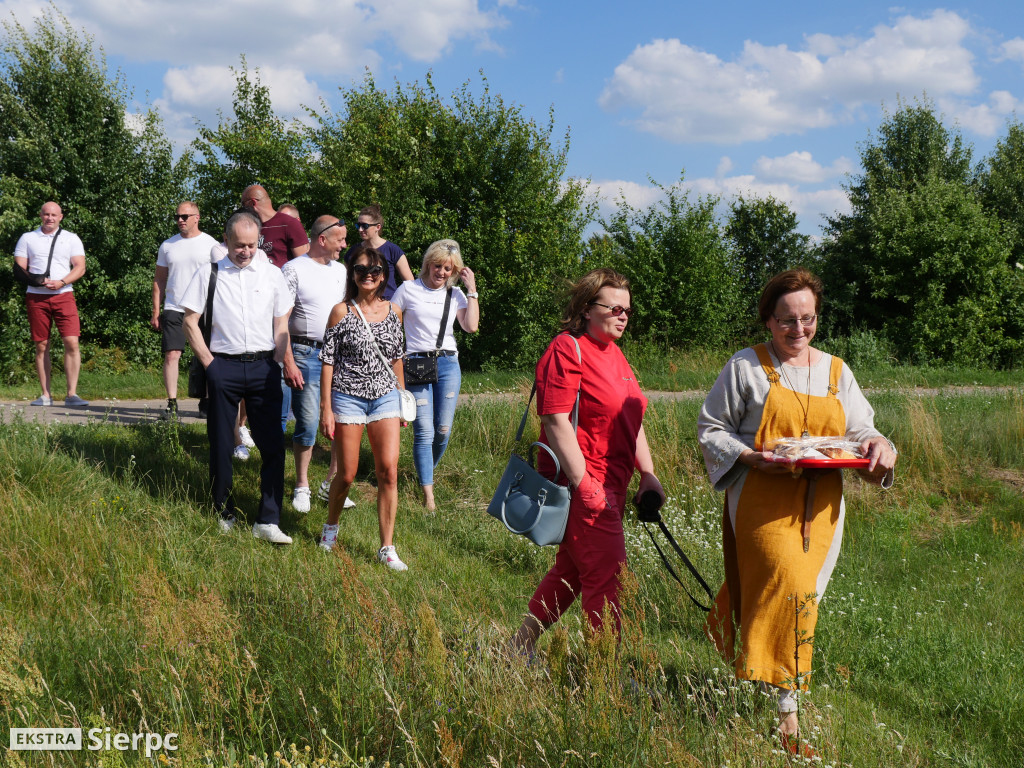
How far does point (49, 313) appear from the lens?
33.2ft

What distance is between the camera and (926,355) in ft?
65.2

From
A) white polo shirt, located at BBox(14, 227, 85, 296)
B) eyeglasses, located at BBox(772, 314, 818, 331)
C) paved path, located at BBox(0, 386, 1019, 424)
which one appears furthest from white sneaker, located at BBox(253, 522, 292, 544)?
white polo shirt, located at BBox(14, 227, 85, 296)

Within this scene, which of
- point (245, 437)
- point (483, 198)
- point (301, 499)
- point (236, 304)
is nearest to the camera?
point (236, 304)

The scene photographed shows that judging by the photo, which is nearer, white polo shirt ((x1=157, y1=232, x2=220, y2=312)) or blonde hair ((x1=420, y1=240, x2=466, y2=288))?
blonde hair ((x1=420, y1=240, x2=466, y2=288))

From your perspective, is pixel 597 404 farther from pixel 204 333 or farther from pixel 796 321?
pixel 204 333

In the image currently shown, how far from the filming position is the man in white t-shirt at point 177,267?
27.4 feet

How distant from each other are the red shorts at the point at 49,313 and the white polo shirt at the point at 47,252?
8 cm

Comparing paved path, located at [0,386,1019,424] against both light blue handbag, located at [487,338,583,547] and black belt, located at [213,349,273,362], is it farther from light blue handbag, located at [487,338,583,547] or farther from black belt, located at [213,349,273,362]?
light blue handbag, located at [487,338,583,547]

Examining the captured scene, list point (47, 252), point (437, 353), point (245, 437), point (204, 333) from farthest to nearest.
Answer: point (47, 252), point (245, 437), point (437, 353), point (204, 333)

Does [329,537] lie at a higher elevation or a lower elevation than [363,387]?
lower

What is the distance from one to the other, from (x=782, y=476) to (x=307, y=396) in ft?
14.4

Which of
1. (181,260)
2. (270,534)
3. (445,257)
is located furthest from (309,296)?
(181,260)

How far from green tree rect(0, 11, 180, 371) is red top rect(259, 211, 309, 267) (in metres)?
9.51

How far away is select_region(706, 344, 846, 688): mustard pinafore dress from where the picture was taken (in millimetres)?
3359
